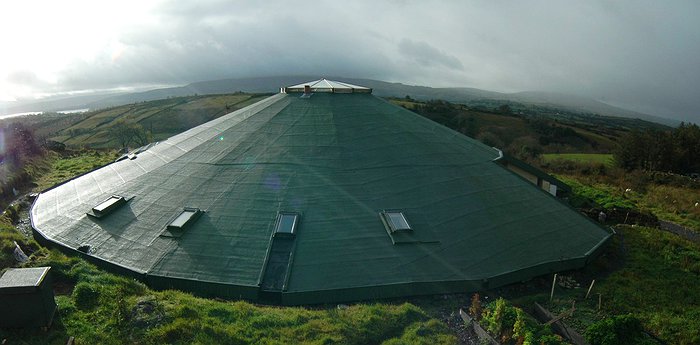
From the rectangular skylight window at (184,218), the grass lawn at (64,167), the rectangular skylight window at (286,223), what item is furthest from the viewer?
the grass lawn at (64,167)

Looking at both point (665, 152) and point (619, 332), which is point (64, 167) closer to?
point (619, 332)

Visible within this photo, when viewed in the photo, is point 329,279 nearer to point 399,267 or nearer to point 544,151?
point 399,267

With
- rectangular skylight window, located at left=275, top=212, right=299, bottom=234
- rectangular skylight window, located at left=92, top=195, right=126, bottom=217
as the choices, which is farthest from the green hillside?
rectangular skylight window, located at left=275, top=212, right=299, bottom=234

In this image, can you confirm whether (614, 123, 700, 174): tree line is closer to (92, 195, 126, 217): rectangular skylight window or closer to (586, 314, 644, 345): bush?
(586, 314, 644, 345): bush

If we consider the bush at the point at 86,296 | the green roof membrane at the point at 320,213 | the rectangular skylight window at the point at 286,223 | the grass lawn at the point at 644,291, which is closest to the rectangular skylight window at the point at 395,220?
the green roof membrane at the point at 320,213

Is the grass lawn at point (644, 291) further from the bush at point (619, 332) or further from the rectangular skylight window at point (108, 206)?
the rectangular skylight window at point (108, 206)

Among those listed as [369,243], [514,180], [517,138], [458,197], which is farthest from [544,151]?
[369,243]
